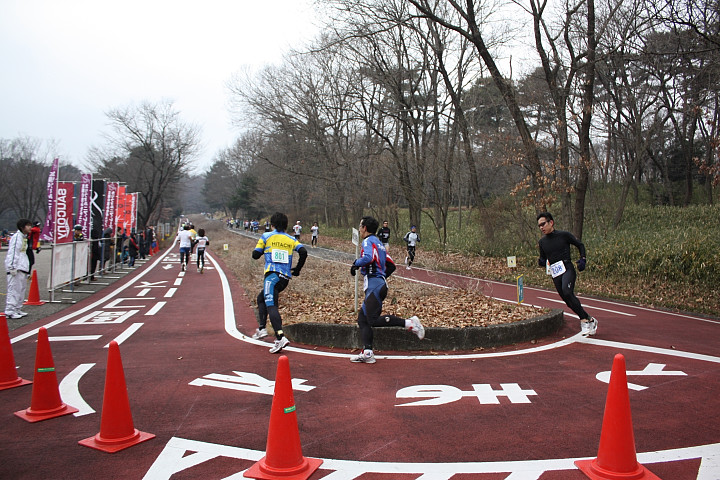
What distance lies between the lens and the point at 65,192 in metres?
17.1

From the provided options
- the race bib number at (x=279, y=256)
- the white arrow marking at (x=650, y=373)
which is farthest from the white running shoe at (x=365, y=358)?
the white arrow marking at (x=650, y=373)

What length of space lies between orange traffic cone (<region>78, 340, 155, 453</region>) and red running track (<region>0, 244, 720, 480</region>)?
0.11 meters

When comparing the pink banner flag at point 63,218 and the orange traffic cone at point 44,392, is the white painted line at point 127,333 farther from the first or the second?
the pink banner flag at point 63,218

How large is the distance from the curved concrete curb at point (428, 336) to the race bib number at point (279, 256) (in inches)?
46.9

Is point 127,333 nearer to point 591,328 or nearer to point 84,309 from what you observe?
point 84,309

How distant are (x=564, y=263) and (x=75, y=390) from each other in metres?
7.51

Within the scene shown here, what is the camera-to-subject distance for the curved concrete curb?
772cm

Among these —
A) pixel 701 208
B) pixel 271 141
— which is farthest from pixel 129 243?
pixel 701 208

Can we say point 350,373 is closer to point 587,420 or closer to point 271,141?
point 587,420

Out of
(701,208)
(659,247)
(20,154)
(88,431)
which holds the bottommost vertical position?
(88,431)

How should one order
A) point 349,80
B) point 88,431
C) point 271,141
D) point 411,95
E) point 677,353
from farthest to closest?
point 271,141
point 349,80
point 411,95
point 677,353
point 88,431

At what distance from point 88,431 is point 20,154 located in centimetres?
6975

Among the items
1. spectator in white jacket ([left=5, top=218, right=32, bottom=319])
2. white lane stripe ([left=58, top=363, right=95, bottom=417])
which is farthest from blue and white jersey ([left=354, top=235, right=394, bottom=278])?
spectator in white jacket ([left=5, top=218, right=32, bottom=319])

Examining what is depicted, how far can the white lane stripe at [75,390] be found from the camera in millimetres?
5199
